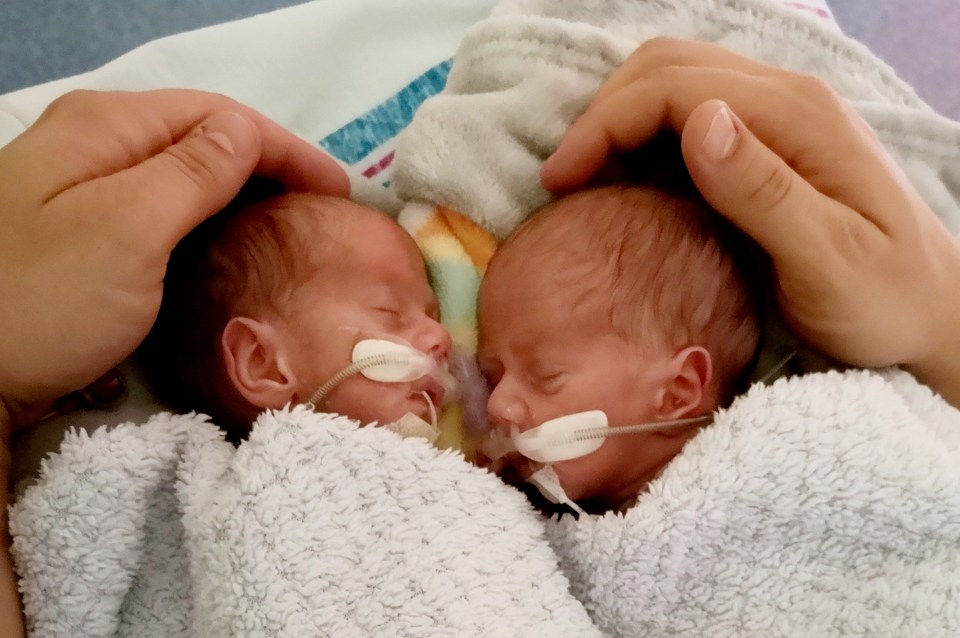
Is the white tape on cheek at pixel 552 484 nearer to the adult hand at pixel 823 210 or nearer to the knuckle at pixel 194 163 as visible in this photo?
the adult hand at pixel 823 210

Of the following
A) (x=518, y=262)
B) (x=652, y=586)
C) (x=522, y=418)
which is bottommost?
(x=652, y=586)

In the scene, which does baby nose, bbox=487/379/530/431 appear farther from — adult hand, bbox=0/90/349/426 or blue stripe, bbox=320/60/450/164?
blue stripe, bbox=320/60/450/164

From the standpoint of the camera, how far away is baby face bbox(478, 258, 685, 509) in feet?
3.14

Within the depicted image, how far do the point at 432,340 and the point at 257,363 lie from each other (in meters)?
0.20

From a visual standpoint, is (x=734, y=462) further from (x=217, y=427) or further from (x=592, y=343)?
(x=217, y=427)

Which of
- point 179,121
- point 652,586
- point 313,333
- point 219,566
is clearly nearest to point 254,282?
point 313,333

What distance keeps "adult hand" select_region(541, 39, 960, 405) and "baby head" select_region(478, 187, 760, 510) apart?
0.24 feet

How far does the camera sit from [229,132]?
3.15 feet

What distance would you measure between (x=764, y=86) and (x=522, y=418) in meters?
0.47

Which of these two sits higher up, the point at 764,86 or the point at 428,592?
the point at 764,86

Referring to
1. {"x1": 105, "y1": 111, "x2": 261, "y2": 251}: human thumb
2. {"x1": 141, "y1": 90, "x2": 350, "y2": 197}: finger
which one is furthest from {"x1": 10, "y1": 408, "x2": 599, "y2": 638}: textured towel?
{"x1": 141, "y1": 90, "x2": 350, "y2": 197}: finger

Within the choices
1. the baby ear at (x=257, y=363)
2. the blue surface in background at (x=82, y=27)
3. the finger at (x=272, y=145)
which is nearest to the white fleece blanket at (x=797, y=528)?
the baby ear at (x=257, y=363)

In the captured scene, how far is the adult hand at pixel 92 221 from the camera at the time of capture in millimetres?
856

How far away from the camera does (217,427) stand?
37.6 inches
